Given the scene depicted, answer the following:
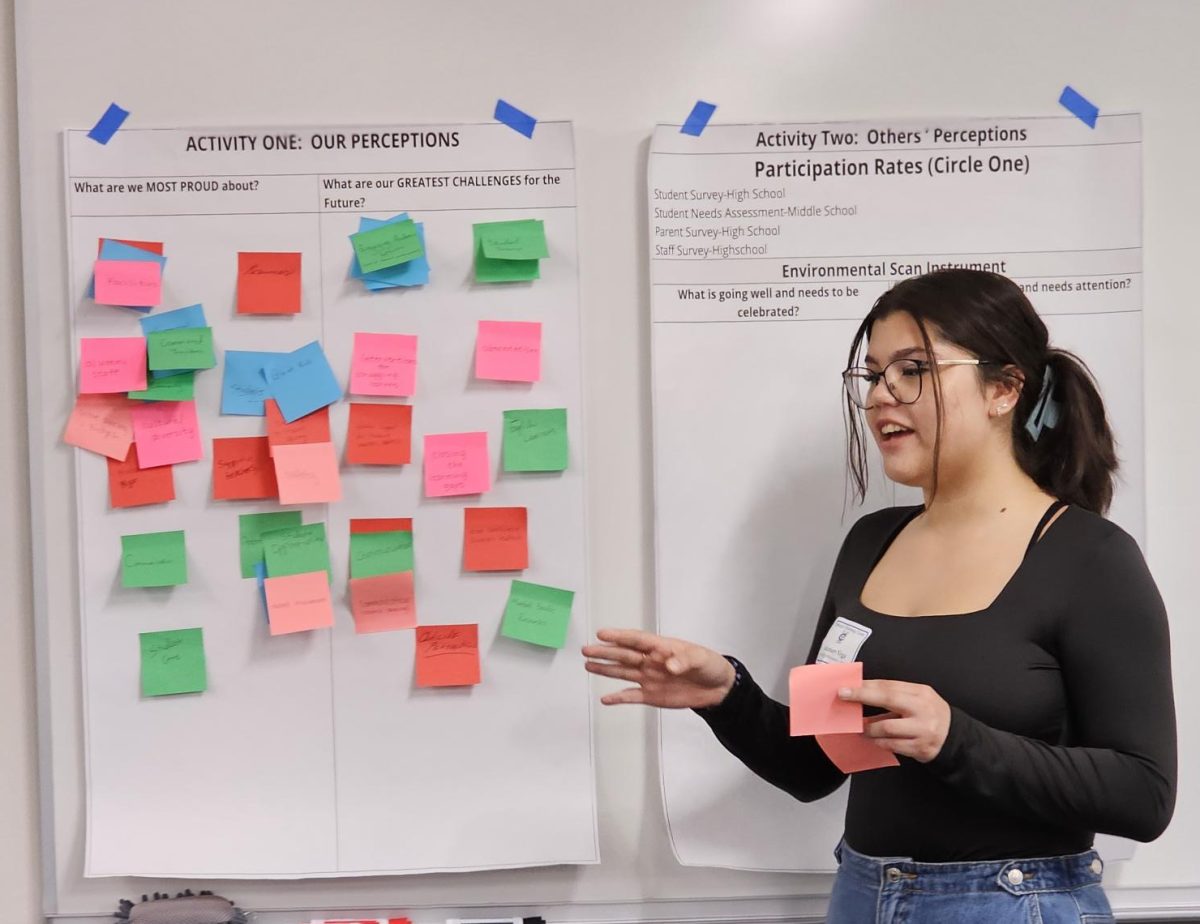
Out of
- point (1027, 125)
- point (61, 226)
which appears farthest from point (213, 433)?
point (1027, 125)

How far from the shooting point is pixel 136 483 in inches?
61.1

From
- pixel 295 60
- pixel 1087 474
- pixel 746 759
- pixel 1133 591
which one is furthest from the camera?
pixel 295 60

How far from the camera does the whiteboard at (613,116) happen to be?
155 cm

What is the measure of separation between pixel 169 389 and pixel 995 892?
4.40 feet

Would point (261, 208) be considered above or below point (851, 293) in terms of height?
above

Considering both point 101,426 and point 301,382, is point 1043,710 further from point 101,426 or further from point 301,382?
point 101,426

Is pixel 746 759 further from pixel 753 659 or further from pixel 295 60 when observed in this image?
pixel 295 60

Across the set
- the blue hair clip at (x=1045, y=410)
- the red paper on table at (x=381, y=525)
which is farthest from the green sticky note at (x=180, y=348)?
the blue hair clip at (x=1045, y=410)

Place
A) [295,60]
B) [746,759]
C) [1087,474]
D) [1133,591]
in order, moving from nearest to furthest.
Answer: [1133,591]
[1087,474]
[746,759]
[295,60]

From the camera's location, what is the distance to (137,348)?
155 cm

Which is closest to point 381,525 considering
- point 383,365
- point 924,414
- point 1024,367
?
point 383,365

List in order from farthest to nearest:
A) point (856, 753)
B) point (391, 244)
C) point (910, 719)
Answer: point (391, 244), point (856, 753), point (910, 719)

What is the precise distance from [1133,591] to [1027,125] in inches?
33.0

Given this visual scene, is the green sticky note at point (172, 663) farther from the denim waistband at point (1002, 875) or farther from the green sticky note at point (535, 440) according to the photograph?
the denim waistband at point (1002, 875)
